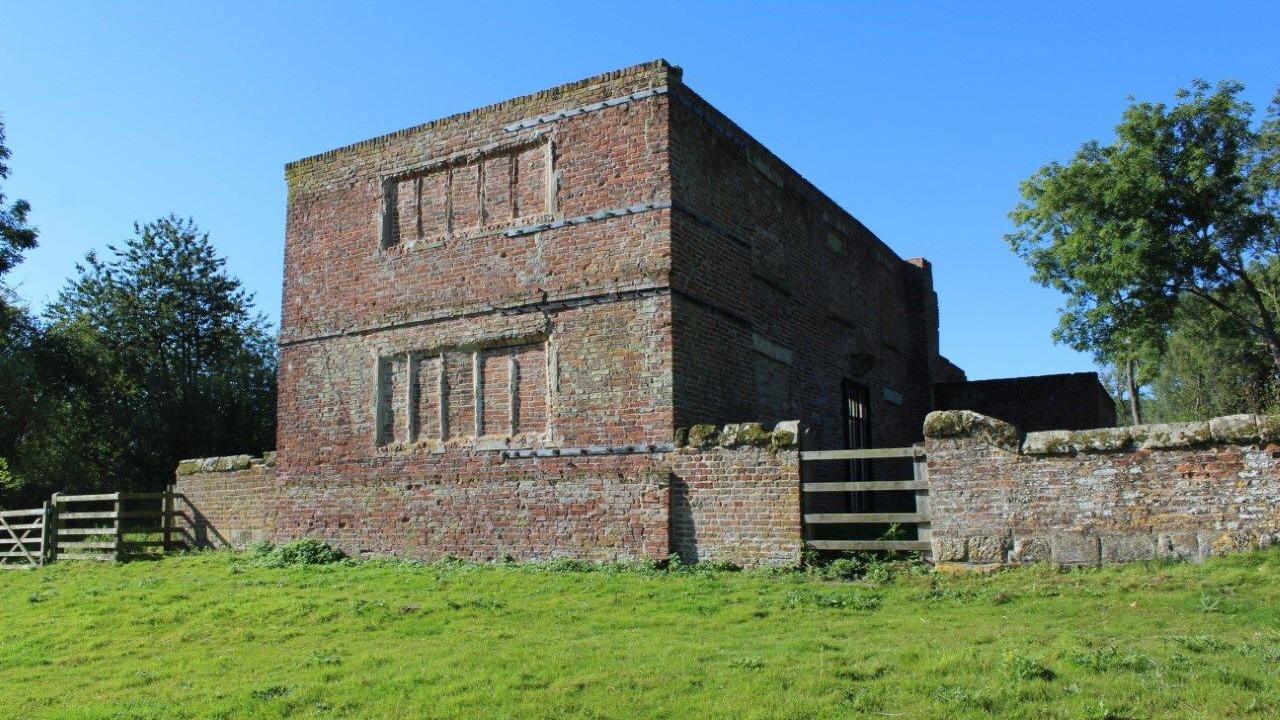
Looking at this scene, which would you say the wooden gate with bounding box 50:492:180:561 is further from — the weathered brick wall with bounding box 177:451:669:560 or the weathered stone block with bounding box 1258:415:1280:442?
the weathered stone block with bounding box 1258:415:1280:442

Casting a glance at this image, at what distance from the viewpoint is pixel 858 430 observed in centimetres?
1867

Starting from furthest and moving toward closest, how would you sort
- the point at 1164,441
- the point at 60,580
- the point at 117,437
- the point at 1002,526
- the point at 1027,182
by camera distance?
the point at 117,437, the point at 1027,182, the point at 60,580, the point at 1002,526, the point at 1164,441

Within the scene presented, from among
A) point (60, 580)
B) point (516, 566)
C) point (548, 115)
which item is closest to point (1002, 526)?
point (516, 566)

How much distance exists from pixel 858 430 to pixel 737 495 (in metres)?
7.29

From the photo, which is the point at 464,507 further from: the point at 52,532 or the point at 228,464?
the point at 52,532

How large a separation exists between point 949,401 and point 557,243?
463 inches

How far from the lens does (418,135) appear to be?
15.7 meters

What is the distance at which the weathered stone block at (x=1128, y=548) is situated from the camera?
9828mm

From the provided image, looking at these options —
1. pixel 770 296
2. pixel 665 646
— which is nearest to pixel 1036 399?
pixel 770 296

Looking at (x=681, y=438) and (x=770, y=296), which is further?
(x=770, y=296)

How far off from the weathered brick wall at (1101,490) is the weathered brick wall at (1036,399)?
36.2ft

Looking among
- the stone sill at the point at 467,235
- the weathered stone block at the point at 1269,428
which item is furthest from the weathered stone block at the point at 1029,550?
the stone sill at the point at 467,235

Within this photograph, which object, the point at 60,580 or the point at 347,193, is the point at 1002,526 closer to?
the point at 347,193

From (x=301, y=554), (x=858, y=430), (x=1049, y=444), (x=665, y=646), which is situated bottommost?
(x=665, y=646)
